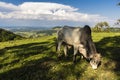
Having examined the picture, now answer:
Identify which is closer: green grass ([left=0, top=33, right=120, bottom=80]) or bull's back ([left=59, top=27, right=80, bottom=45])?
green grass ([left=0, top=33, right=120, bottom=80])

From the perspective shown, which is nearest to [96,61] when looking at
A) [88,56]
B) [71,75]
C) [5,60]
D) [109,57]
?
[88,56]

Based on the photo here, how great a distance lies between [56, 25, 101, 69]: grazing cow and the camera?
18445mm

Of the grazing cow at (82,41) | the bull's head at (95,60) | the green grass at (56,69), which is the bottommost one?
the green grass at (56,69)

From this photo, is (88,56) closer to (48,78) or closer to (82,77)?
(82,77)

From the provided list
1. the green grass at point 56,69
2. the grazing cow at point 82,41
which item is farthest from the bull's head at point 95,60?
the green grass at point 56,69

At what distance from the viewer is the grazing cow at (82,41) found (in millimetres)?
18445

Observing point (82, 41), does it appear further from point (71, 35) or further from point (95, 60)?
point (95, 60)

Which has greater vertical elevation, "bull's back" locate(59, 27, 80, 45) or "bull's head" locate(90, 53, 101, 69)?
"bull's back" locate(59, 27, 80, 45)

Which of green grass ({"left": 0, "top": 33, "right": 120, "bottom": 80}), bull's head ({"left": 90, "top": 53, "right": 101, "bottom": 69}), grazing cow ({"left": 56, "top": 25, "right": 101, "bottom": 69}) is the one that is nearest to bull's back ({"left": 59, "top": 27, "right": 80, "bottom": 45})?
grazing cow ({"left": 56, "top": 25, "right": 101, "bottom": 69})

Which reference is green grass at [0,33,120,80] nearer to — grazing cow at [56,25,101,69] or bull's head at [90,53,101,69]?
bull's head at [90,53,101,69]

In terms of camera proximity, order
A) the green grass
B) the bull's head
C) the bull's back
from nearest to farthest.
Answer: the green grass < the bull's head < the bull's back

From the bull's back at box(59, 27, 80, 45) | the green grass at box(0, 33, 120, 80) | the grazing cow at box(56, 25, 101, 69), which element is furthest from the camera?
the bull's back at box(59, 27, 80, 45)

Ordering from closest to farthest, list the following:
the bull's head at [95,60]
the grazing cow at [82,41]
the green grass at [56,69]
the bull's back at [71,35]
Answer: the green grass at [56,69] → the bull's head at [95,60] → the grazing cow at [82,41] → the bull's back at [71,35]

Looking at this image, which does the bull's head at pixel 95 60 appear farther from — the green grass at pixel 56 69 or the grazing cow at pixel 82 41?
the green grass at pixel 56 69
